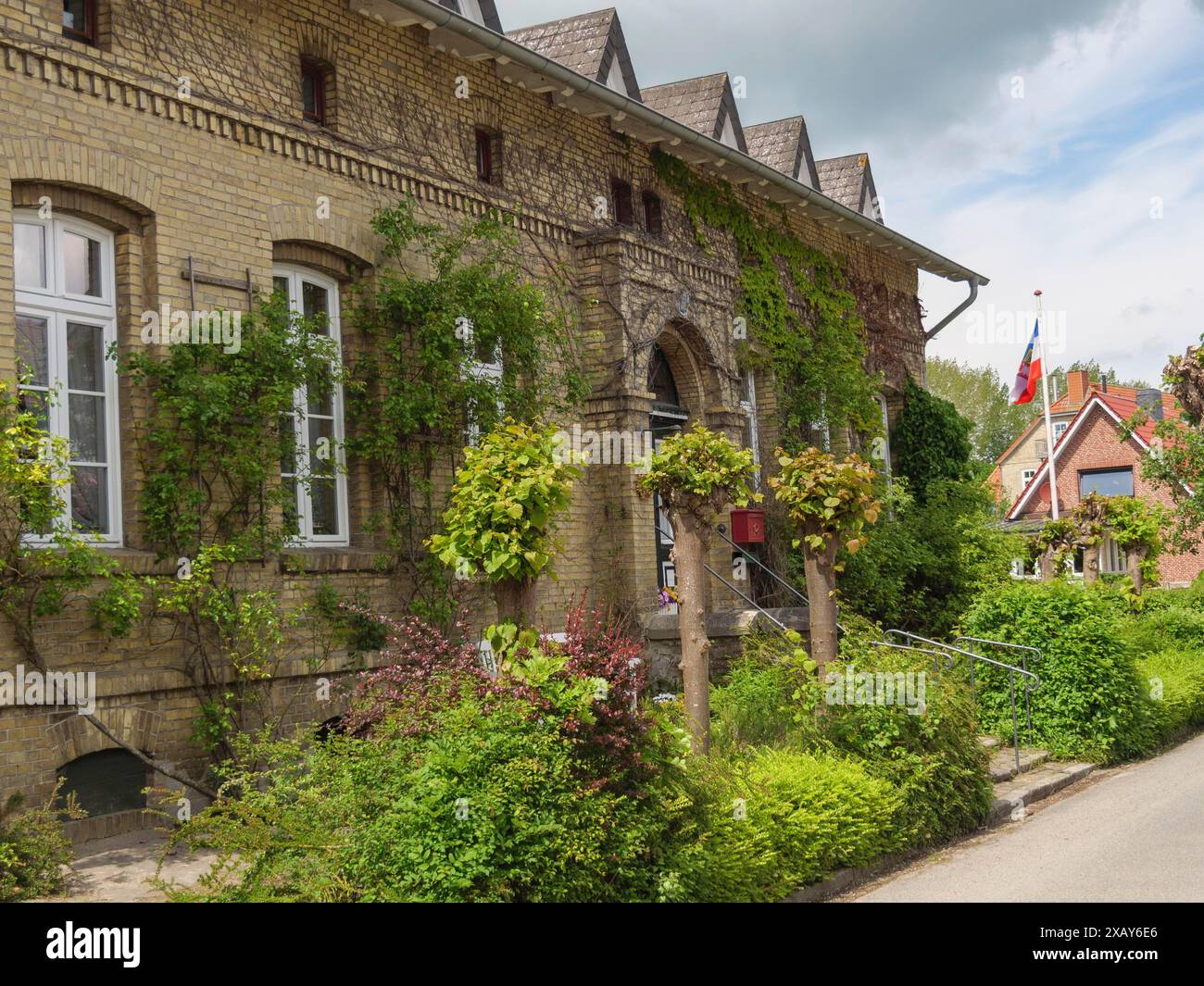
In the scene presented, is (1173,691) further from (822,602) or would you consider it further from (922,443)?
(922,443)

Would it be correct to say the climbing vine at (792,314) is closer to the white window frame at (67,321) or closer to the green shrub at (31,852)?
the white window frame at (67,321)

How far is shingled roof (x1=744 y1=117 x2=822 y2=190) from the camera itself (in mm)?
21250

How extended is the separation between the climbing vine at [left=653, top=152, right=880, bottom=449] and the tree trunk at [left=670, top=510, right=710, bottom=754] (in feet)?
26.0

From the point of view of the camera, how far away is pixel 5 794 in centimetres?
802

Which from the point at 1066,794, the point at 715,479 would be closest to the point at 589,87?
the point at 715,479

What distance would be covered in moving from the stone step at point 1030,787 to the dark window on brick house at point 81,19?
9286 mm

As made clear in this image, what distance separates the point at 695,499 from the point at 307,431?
359 centimetres

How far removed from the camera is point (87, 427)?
912cm

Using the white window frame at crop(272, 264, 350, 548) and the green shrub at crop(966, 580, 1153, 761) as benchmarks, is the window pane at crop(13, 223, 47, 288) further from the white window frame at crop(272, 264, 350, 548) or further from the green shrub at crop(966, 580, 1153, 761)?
the green shrub at crop(966, 580, 1153, 761)

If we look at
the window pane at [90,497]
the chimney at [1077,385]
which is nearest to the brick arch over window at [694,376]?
the window pane at [90,497]

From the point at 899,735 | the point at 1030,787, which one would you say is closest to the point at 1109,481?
the point at 1030,787

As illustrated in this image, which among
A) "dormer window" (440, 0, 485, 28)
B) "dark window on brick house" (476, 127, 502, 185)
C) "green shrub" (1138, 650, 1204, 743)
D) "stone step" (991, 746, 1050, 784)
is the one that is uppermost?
"dormer window" (440, 0, 485, 28)

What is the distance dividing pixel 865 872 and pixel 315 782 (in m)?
3.80

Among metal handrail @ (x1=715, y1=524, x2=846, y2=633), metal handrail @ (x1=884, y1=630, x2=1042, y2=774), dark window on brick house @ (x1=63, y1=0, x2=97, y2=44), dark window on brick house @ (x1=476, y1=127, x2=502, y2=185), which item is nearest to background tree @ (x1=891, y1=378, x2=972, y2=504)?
metal handrail @ (x1=715, y1=524, x2=846, y2=633)
